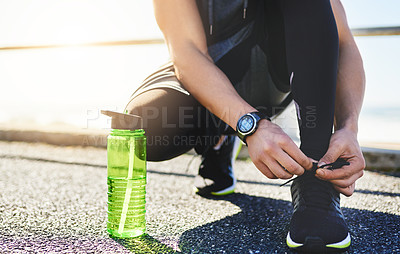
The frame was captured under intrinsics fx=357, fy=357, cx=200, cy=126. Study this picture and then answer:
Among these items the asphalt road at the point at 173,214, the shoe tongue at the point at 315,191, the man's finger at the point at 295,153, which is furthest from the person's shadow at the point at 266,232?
the man's finger at the point at 295,153

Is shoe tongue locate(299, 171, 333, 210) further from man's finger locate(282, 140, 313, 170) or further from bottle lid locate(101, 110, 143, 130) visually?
bottle lid locate(101, 110, 143, 130)

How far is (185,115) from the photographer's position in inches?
46.1

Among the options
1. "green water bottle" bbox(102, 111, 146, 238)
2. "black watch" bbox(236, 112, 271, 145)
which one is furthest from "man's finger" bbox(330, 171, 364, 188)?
"green water bottle" bbox(102, 111, 146, 238)

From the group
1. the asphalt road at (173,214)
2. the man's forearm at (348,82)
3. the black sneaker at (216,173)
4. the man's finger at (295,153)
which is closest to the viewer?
→ the man's finger at (295,153)

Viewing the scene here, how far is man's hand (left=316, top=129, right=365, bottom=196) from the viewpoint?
87cm

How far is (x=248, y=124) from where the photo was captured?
0.90 meters

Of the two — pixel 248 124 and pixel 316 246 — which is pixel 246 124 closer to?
pixel 248 124

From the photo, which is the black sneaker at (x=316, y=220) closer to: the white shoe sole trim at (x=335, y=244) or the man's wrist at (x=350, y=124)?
the white shoe sole trim at (x=335, y=244)

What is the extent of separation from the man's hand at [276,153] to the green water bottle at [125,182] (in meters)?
0.31

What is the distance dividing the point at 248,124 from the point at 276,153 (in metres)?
0.11

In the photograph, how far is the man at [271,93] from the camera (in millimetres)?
884

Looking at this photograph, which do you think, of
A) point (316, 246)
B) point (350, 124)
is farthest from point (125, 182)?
point (350, 124)

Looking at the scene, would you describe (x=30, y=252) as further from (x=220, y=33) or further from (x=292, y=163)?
(x=220, y=33)

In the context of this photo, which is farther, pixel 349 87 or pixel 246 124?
pixel 349 87
